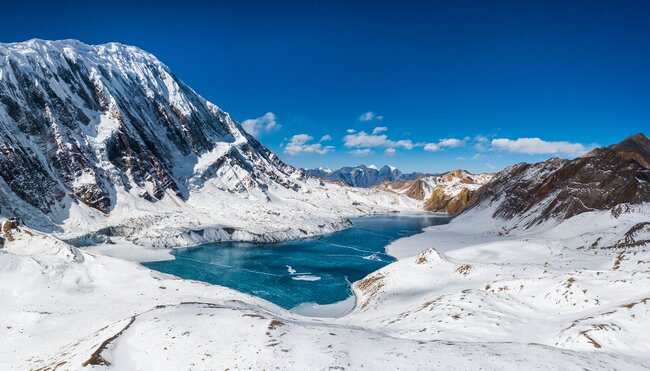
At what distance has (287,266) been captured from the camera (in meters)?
90.1

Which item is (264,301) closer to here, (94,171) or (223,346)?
(223,346)

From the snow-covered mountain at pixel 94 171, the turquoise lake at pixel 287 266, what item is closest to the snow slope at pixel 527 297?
the turquoise lake at pixel 287 266

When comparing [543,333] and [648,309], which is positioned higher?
[648,309]

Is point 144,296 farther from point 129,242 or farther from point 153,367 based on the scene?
point 129,242

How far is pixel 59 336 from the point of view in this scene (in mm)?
32875

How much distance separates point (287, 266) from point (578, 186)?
9927 cm

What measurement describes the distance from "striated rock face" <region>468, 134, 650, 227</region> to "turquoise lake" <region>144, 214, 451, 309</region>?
53.7 meters

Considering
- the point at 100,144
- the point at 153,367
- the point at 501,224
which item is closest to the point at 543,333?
the point at 153,367

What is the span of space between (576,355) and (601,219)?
8023cm

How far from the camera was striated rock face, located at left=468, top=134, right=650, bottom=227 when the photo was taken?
114 metres

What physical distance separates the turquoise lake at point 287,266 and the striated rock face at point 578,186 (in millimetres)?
53705

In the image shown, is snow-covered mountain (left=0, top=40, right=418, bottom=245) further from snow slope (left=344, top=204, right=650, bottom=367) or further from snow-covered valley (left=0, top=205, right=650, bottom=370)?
snow slope (left=344, top=204, right=650, bottom=367)

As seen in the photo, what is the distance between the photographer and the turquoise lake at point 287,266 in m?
67.7

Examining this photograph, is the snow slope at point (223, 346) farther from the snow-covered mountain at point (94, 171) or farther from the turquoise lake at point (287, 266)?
the snow-covered mountain at point (94, 171)
